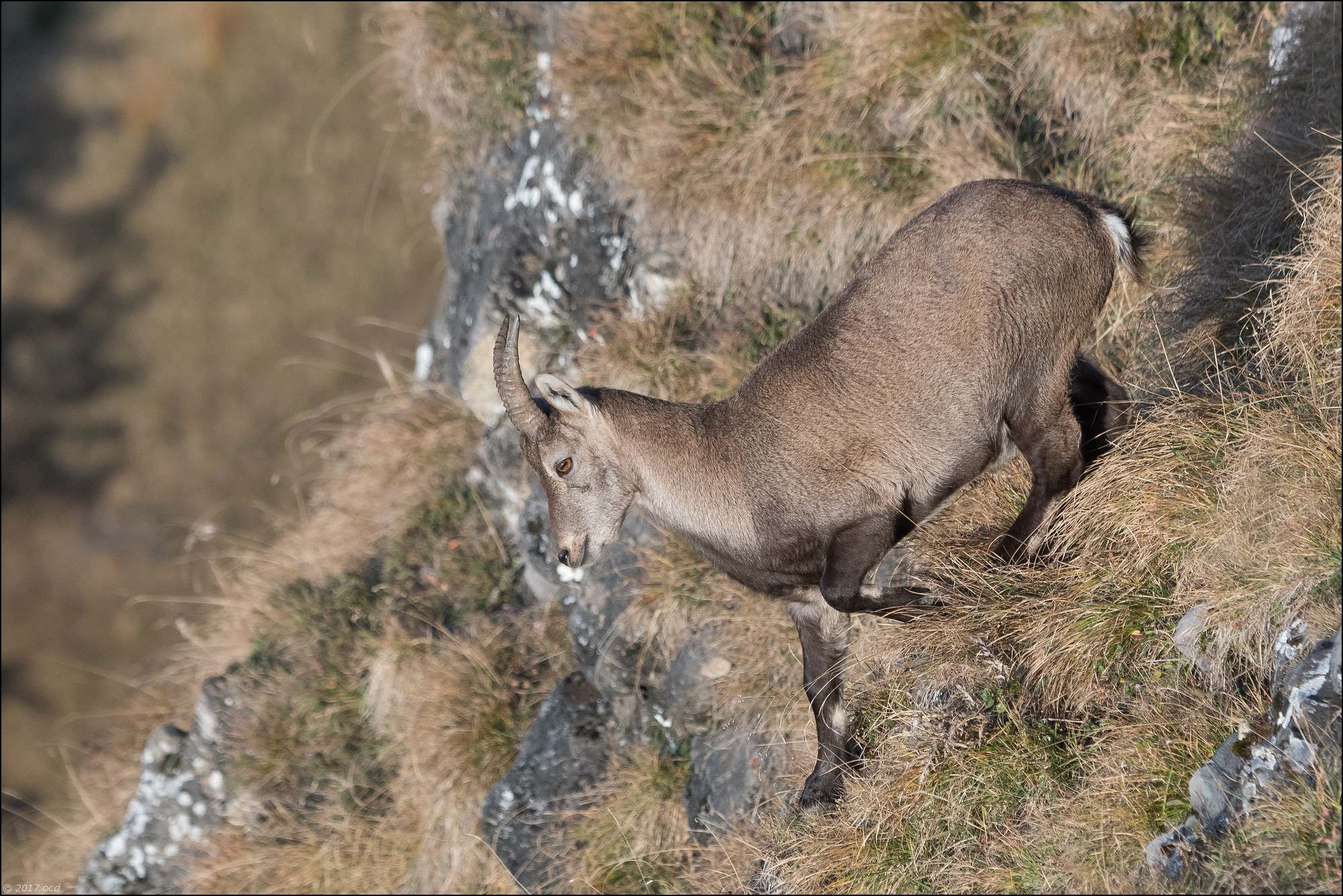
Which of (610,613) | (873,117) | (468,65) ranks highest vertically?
(873,117)

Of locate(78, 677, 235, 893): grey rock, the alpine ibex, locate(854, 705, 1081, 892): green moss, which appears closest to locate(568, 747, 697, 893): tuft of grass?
the alpine ibex

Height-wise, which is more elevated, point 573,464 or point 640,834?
point 573,464

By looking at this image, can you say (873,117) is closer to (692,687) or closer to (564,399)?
(564,399)

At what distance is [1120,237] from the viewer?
5.04 m

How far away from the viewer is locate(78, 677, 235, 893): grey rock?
9.19m

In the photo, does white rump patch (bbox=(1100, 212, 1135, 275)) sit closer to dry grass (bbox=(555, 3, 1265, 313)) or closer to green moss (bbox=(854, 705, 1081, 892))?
dry grass (bbox=(555, 3, 1265, 313))

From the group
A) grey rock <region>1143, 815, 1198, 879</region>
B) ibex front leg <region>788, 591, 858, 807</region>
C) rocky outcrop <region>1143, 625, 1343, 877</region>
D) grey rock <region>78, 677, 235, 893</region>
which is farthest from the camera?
grey rock <region>78, 677, 235, 893</region>

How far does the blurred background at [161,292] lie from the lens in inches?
559

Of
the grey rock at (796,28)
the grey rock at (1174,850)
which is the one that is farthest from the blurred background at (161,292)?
the grey rock at (1174,850)

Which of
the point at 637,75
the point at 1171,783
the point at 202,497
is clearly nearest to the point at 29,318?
the point at 202,497

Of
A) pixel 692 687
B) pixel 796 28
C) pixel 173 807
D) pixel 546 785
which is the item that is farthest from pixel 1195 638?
pixel 173 807

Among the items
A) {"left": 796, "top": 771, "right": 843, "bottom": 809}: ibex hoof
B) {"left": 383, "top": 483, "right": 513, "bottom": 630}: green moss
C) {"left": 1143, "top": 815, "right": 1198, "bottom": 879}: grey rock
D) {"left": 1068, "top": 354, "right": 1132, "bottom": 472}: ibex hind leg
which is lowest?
{"left": 383, "top": 483, "right": 513, "bottom": 630}: green moss

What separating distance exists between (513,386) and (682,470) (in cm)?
88

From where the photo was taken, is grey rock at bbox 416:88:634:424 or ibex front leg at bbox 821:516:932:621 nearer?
ibex front leg at bbox 821:516:932:621
